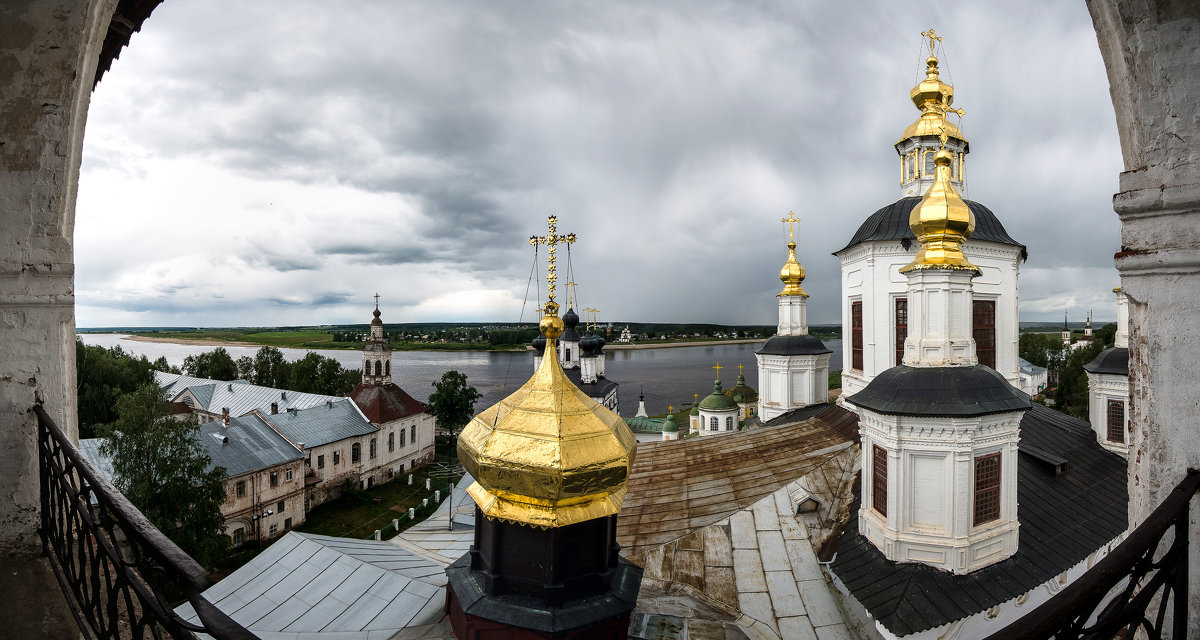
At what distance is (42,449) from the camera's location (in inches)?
90.0

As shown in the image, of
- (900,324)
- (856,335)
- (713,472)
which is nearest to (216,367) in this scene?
(713,472)

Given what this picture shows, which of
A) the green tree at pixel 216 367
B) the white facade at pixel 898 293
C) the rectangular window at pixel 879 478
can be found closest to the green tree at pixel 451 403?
the green tree at pixel 216 367

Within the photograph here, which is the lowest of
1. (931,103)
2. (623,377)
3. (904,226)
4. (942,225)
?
(623,377)

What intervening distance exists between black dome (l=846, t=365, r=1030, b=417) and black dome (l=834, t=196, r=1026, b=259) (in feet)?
19.7

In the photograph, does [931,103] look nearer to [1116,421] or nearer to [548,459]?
[1116,421]

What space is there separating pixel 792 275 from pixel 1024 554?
11.6m

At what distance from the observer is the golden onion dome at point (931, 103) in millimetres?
12219

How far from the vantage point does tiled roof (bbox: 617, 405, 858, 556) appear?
30.4 feet

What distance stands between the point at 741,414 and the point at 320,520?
792 inches

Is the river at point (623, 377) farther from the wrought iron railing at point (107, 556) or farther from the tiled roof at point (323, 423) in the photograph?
the wrought iron railing at point (107, 556)

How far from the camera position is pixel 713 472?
11.1 metres

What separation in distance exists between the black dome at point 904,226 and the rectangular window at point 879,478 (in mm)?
6810

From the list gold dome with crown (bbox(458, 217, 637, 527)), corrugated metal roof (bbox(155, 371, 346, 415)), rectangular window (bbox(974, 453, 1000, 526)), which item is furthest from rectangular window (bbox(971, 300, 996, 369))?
corrugated metal roof (bbox(155, 371, 346, 415))

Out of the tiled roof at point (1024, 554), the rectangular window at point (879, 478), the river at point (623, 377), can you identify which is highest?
the rectangular window at point (879, 478)
